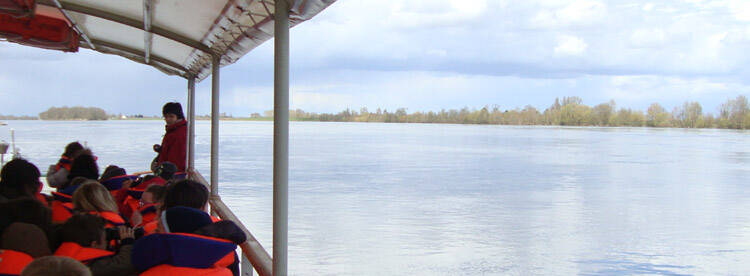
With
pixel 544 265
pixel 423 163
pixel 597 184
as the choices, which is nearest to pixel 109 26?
pixel 544 265

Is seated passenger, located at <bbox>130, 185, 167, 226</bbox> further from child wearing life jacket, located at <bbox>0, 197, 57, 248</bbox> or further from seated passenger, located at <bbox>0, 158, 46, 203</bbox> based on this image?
child wearing life jacket, located at <bbox>0, 197, 57, 248</bbox>

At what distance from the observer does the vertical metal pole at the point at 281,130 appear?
7.32 ft

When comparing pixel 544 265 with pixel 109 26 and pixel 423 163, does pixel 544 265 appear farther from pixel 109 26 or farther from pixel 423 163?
pixel 423 163

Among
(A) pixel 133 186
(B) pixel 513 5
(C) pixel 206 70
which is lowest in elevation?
(A) pixel 133 186

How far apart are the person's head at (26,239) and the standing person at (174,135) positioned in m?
2.68

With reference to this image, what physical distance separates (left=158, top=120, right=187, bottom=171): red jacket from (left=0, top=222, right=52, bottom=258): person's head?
2692 millimetres

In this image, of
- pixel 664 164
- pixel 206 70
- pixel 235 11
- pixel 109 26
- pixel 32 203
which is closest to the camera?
pixel 32 203

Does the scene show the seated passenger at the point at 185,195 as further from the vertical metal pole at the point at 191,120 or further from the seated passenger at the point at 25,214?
the vertical metal pole at the point at 191,120

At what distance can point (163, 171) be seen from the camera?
3.66 meters

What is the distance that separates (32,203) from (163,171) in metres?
1.70

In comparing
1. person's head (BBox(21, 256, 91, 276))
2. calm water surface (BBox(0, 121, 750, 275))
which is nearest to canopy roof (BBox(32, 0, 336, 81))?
person's head (BBox(21, 256, 91, 276))

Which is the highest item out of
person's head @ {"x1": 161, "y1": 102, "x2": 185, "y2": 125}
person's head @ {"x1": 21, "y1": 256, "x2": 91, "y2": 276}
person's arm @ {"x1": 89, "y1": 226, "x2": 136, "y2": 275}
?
person's head @ {"x1": 161, "y1": 102, "x2": 185, "y2": 125}

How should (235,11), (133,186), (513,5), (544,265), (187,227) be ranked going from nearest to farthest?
(187,227), (235,11), (133,186), (544,265), (513,5)

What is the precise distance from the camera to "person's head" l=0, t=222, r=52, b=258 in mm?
1768
